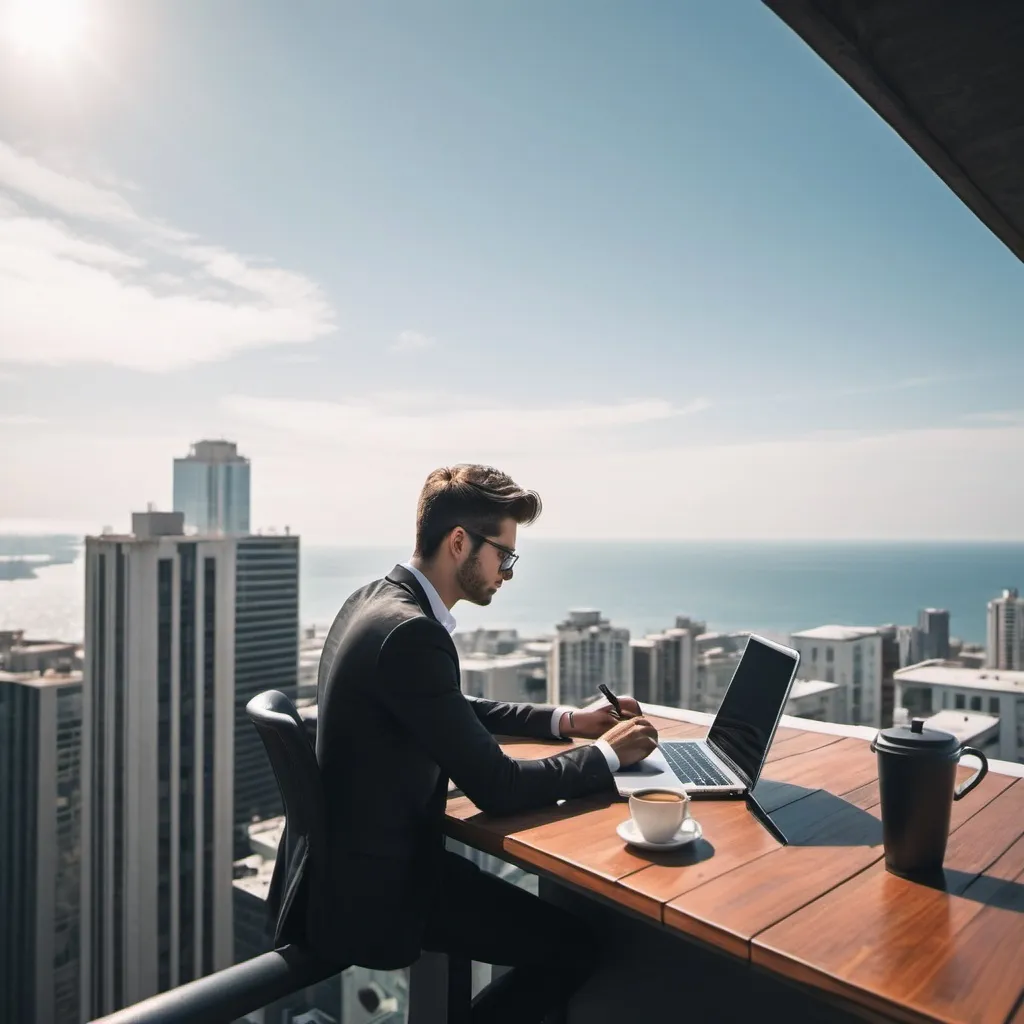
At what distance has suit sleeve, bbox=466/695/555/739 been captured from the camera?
148 centimetres

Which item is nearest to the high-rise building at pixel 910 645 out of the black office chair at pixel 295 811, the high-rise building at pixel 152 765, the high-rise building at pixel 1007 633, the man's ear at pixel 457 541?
the high-rise building at pixel 1007 633

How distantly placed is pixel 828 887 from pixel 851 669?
7575 millimetres

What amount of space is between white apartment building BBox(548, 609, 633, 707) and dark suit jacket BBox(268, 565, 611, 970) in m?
13.5

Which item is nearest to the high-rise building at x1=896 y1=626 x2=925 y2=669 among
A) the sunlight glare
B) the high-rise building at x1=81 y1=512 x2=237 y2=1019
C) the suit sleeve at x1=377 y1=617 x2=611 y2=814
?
Answer: the suit sleeve at x1=377 y1=617 x2=611 y2=814

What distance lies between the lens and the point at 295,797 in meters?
1.04

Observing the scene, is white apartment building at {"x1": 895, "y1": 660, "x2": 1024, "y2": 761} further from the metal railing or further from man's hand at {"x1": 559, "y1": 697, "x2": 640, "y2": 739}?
the metal railing

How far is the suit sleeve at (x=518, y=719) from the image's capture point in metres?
1.48

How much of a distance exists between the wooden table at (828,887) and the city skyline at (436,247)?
0.69 m

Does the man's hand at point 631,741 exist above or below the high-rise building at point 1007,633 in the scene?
above

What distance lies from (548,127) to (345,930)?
615 centimetres

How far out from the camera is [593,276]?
9.21 meters

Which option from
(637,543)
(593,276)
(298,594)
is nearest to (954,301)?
(593,276)

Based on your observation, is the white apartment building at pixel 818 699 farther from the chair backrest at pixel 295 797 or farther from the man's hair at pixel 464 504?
the chair backrest at pixel 295 797

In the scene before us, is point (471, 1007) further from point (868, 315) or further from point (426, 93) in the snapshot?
point (868, 315)
